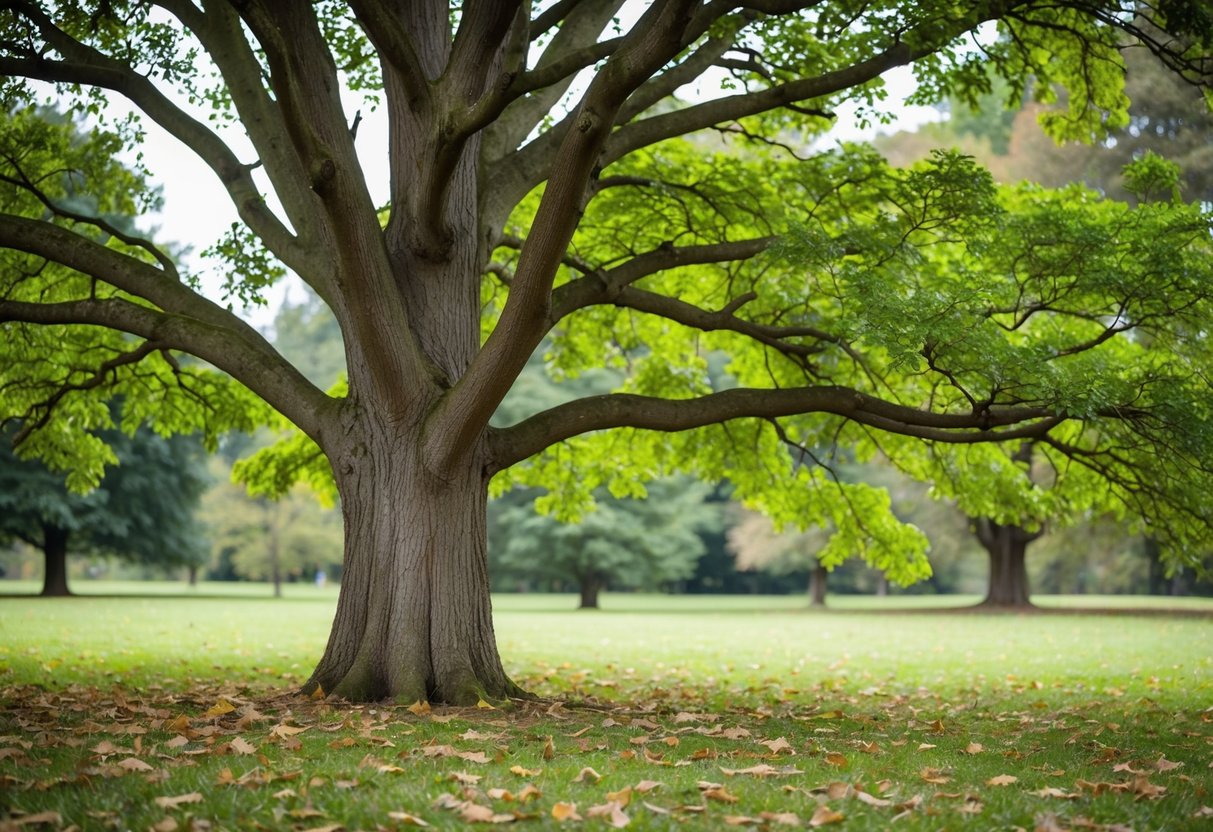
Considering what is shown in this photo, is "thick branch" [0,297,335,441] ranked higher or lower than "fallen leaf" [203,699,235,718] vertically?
higher

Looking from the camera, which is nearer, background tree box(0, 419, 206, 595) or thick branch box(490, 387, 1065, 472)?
thick branch box(490, 387, 1065, 472)

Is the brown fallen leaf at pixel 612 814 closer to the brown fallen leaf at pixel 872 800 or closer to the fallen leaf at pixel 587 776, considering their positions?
the fallen leaf at pixel 587 776

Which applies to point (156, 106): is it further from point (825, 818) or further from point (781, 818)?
point (825, 818)

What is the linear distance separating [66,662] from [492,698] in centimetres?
692

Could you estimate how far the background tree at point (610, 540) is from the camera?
3828cm

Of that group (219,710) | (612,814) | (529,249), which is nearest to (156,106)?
(529,249)

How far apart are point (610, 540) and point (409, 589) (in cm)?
3113

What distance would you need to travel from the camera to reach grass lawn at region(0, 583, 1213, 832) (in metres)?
4.32

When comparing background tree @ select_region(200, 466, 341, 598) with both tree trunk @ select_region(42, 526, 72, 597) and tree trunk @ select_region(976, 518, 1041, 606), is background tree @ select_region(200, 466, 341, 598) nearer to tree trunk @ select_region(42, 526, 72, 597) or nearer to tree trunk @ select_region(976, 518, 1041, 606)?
tree trunk @ select_region(42, 526, 72, 597)

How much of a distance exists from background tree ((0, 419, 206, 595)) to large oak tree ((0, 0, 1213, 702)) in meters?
23.3

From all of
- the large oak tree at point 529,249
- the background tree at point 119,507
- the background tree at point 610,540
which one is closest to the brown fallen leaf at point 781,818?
the large oak tree at point 529,249

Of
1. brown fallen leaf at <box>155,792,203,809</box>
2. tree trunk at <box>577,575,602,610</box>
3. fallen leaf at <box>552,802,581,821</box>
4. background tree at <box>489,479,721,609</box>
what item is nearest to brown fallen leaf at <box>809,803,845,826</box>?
fallen leaf at <box>552,802,581,821</box>

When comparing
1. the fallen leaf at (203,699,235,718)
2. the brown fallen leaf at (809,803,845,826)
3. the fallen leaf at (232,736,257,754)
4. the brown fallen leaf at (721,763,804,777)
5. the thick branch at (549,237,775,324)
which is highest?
the thick branch at (549,237,775,324)

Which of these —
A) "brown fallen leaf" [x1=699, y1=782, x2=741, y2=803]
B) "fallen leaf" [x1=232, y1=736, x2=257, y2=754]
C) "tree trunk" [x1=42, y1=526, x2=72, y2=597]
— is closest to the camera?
"brown fallen leaf" [x1=699, y1=782, x2=741, y2=803]
